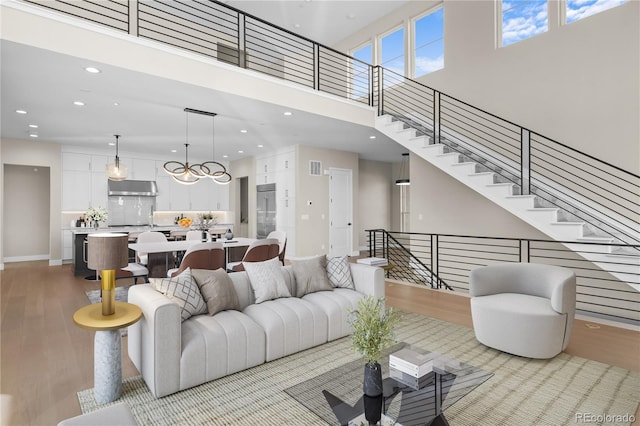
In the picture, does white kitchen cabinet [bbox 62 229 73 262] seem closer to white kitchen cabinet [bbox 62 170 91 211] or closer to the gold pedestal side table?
white kitchen cabinet [bbox 62 170 91 211]

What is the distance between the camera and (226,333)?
8.90 feet

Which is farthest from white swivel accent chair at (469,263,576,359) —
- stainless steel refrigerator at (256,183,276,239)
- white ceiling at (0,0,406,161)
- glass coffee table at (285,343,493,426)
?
stainless steel refrigerator at (256,183,276,239)

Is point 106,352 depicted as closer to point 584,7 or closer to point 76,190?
point 584,7

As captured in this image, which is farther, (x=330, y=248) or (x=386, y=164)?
(x=386, y=164)

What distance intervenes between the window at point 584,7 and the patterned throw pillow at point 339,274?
5.16m

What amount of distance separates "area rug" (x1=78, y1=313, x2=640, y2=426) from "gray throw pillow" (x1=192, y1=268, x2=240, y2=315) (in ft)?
1.90

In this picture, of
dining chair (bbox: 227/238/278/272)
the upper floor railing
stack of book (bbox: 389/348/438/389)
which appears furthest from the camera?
dining chair (bbox: 227/238/278/272)

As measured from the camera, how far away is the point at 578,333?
12.1 ft

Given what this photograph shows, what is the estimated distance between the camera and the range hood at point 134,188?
898 centimetres

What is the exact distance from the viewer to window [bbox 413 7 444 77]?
709 cm

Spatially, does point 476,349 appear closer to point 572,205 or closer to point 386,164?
point 572,205

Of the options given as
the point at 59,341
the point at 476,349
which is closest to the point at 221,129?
the point at 59,341

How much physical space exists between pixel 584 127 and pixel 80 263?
9232 millimetres

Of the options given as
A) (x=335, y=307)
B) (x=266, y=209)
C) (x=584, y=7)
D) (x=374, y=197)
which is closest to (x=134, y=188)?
(x=266, y=209)
